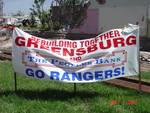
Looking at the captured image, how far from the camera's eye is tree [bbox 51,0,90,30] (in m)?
42.8

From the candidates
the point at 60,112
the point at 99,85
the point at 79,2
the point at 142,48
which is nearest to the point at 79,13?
the point at 79,2

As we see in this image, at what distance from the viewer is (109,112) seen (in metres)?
8.13

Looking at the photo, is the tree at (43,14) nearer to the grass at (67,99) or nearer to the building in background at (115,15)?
the building in background at (115,15)

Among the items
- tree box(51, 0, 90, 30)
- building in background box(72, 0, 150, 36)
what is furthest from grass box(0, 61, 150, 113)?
tree box(51, 0, 90, 30)

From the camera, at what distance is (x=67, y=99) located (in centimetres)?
933

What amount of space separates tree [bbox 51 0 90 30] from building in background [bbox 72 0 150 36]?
615 millimetres

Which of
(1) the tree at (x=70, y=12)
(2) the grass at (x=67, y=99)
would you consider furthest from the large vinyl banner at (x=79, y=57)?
(1) the tree at (x=70, y=12)

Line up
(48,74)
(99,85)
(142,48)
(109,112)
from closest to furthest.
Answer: (109,112)
(48,74)
(99,85)
(142,48)

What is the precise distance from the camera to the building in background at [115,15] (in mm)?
34469

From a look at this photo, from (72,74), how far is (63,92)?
921 millimetres

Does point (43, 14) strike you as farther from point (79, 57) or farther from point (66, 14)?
point (79, 57)

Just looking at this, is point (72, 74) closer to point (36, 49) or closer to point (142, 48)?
point (36, 49)

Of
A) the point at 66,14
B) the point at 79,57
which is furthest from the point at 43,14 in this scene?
the point at 79,57

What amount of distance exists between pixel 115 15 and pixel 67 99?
2910 cm
